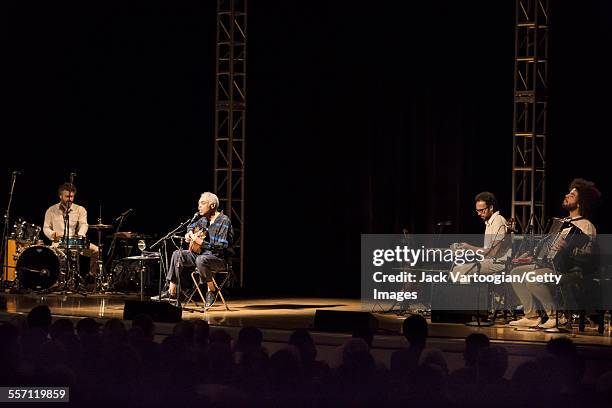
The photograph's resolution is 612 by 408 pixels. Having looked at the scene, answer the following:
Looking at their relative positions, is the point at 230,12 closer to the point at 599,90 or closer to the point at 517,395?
the point at 599,90

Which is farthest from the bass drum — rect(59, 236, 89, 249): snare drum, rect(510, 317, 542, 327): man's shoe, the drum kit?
rect(510, 317, 542, 327): man's shoe

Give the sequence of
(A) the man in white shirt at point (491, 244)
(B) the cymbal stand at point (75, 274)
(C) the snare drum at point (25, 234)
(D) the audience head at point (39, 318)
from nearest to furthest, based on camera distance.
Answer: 1. (D) the audience head at point (39, 318)
2. (A) the man in white shirt at point (491, 244)
3. (B) the cymbal stand at point (75, 274)
4. (C) the snare drum at point (25, 234)

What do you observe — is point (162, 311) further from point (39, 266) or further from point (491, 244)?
point (39, 266)

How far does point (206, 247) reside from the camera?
8305mm

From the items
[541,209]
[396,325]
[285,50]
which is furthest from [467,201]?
[396,325]

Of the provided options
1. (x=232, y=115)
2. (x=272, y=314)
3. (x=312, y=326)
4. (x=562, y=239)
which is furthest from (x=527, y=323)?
(x=232, y=115)

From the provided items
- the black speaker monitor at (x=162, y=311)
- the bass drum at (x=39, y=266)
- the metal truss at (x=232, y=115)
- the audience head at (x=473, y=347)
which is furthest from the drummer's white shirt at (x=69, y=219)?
the audience head at (x=473, y=347)

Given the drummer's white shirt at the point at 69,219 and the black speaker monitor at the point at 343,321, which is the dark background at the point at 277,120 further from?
the black speaker monitor at the point at 343,321

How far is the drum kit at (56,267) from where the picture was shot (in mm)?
10250

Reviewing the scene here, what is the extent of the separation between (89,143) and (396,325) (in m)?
5.85

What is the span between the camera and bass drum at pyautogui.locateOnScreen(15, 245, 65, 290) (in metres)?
10.2

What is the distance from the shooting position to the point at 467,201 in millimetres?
10703

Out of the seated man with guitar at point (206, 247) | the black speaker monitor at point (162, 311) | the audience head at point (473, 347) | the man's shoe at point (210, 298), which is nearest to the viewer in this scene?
the audience head at point (473, 347)

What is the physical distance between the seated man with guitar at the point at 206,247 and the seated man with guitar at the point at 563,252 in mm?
2551
